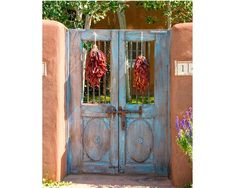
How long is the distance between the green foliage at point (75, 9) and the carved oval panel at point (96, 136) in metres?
3.76

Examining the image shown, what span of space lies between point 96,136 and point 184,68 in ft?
6.07

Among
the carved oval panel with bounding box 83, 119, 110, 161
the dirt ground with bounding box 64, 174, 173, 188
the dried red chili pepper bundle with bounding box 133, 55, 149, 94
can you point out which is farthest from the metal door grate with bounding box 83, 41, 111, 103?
the dirt ground with bounding box 64, 174, 173, 188

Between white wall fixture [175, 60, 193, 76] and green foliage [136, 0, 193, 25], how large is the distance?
4.91 metres

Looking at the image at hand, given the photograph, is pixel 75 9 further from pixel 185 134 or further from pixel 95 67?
pixel 185 134

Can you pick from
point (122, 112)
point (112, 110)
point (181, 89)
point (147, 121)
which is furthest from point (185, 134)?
point (112, 110)

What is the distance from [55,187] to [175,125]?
6.37 feet

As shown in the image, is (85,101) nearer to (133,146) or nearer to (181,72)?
(133,146)

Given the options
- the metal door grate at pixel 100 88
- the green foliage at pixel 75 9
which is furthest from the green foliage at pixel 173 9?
the metal door grate at pixel 100 88

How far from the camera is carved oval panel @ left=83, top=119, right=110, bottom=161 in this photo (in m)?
7.73

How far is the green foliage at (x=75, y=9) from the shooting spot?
1065 centimetres

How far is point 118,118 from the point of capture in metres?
7.71
